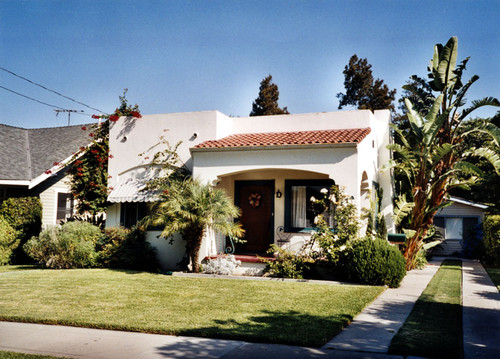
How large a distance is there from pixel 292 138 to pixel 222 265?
4.82 metres

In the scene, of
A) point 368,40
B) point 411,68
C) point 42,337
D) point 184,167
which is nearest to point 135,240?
point 184,167

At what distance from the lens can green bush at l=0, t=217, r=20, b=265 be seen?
1789 centimetres

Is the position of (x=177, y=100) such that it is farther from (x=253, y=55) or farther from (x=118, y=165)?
(x=253, y=55)

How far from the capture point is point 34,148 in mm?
22484

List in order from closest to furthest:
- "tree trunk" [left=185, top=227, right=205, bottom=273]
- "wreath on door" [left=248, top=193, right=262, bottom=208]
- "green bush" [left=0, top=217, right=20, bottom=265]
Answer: "tree trunk" [left=185, top=227, right=205, bottom=273] < "wreath on door" [left=248, top=193, right=262, bottom=208] < "green bush" [left=0, top=217, right=20, bottom=265]

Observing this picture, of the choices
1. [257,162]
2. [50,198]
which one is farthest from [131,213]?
[257,162]

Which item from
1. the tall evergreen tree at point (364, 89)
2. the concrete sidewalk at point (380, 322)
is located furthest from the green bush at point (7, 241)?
the tall evergreen tree at point (364, 89)

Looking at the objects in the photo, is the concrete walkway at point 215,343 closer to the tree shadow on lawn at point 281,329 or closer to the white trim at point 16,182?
the tree shadow on lawn at point 281,329

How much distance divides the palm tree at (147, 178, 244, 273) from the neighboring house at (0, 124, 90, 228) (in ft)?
21.8

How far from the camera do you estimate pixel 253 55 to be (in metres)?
16.3

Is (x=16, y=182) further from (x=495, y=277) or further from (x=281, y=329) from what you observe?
(x=495, y=277)

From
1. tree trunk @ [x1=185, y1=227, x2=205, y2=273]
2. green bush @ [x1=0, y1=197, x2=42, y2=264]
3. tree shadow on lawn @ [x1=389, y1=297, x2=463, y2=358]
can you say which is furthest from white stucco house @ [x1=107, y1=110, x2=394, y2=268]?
tree shadow on lawn @ [x1=389, y1=297, x2=463, y2=358]

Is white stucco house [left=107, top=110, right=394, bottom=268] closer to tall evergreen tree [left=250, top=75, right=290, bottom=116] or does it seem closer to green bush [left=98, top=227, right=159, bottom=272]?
green bush [left=98, top=227, right=159, bottom=272]

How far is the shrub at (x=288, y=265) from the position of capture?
13523mm
